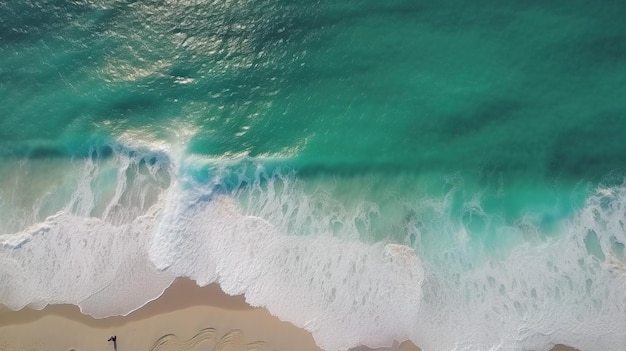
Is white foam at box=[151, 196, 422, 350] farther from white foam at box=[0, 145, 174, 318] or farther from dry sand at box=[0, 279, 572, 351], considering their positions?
white foam at box=[0, 145, 174, 318]

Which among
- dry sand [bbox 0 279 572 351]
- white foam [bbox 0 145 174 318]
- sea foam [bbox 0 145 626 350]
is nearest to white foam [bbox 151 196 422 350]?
sea foam [bbox 0 145 626 350]

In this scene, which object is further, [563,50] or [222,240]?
[563,50]

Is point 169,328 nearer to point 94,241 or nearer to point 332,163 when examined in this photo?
point 94,241

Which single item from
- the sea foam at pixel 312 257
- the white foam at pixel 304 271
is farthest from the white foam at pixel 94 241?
the white foam at pixel 304 271

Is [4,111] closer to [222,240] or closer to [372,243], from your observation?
[222,240]

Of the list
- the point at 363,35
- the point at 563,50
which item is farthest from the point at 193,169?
the point at 563,50

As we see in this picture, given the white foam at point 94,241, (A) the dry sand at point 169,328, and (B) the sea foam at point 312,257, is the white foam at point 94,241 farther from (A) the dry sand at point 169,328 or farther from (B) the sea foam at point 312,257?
(A) the dry sand at point 169,328
